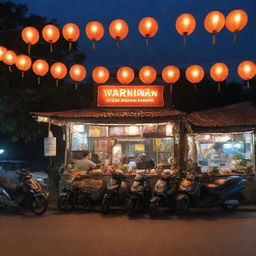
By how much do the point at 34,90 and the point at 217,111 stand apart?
875cm

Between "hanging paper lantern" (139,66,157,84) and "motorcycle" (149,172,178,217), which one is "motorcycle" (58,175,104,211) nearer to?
"motorcycle" (149,172,178,217)

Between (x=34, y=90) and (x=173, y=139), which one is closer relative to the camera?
(x=173, y=139)

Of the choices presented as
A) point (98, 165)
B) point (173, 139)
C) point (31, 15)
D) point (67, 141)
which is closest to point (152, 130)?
point (173, 139)

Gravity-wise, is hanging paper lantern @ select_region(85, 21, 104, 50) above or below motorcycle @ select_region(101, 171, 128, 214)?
above

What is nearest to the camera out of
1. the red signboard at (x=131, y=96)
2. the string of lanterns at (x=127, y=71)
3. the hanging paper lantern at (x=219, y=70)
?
the string of lanterns at (x=127, y=71)

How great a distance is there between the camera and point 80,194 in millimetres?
9516

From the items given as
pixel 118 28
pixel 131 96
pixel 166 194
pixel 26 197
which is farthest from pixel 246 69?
pixel 26 197

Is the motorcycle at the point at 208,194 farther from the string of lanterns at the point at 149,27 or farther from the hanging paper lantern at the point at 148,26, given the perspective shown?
the hanging paper lantern at the point at 148,26

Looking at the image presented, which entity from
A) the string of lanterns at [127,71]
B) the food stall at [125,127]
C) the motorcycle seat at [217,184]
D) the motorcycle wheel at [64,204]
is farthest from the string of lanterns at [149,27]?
the motorcycle wheel at [64,204]

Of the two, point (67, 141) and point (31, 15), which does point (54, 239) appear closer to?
point (67, 141)

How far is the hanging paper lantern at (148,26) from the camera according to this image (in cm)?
887

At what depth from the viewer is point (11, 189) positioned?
8984mm

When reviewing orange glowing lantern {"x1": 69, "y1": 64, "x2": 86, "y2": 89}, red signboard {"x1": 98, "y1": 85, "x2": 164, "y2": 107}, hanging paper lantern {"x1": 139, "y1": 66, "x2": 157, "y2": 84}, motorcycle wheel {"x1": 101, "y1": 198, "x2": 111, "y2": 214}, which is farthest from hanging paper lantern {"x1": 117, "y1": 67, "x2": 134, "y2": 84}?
motorcycle wheel {"x1": 101, "y1": 198, "x2": 111, "y2": 214}

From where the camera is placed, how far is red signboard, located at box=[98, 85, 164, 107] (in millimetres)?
12320
